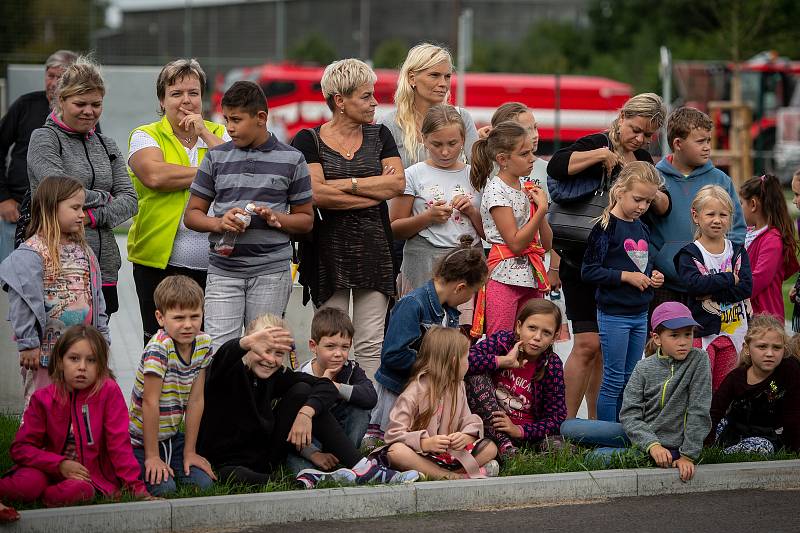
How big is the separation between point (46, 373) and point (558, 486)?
272cm

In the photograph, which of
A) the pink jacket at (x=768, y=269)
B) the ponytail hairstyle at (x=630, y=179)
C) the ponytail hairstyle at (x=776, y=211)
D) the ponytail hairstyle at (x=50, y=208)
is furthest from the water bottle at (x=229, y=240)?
the ponytail hairstyle at (x=776, y=211)

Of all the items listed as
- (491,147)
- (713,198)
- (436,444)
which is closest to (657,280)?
(713,198)

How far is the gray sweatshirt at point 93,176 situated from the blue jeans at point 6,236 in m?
1.71

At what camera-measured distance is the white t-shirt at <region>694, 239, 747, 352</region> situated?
709cm

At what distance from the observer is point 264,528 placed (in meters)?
5.46

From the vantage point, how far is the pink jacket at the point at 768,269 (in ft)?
25.2

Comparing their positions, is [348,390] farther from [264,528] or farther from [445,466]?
[264,528]

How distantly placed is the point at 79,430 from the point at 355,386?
4.98 feet

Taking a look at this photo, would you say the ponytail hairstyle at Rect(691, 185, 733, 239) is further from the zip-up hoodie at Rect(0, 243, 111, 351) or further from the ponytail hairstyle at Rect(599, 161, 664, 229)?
the zip-up hoodie at Rect(0, 243, 111, 351)

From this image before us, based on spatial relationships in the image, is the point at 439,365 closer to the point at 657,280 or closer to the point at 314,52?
the point at 657,280

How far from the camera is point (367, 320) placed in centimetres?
691

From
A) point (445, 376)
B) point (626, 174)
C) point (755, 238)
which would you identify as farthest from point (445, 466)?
point (755, 238)

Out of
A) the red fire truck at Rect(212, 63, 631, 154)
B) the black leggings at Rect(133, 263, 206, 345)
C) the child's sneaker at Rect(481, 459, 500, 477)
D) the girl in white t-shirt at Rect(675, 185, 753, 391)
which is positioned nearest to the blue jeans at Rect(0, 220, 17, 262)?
the black leggings at Rect(133, 263, 206, 345)

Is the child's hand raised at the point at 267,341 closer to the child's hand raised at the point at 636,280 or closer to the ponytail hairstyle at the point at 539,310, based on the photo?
the ponytail hairstyle at the point at 539,310
